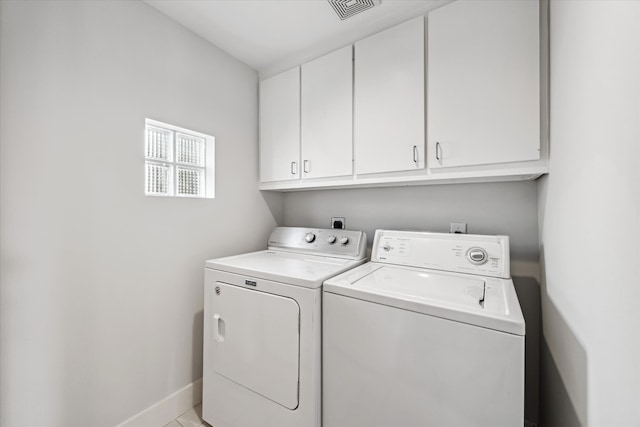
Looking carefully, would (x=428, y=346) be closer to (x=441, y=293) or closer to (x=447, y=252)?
(x=441, y=293)

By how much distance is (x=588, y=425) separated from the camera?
2.49 ft

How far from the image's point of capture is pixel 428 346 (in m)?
0.97

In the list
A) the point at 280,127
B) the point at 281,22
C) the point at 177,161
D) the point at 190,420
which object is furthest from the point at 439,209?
the point at 190,420

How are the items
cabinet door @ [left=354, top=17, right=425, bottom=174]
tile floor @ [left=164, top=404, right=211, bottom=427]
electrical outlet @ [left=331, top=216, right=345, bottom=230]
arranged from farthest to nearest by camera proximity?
electrical outlet @ [left=331, top=216, right=345, bottom=230]
tile floor @ [left=164, top=404, right=211, bottom=427]
cabinet door @ [left=354, top=17, right=425, bottom=174]

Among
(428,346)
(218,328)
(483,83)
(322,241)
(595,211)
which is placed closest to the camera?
(595,211)

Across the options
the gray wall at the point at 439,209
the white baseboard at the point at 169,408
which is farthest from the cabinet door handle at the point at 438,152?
the white baseboard at the point at 169,408

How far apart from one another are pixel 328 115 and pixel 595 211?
1492mm

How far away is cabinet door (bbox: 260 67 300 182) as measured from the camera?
2012 millimetres

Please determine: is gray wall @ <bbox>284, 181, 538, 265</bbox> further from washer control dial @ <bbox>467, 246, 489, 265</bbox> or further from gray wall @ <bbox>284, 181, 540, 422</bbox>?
washer control dial @ <bbox>467, 246, 489, 265</bbox>

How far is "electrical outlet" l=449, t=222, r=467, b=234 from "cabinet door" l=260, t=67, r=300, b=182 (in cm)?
116

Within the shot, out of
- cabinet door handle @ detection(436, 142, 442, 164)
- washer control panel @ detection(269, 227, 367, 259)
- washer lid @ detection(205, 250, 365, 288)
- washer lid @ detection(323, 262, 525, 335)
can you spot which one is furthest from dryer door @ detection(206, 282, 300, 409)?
cabinet door handle @ detection(436, 142, 442, 164)

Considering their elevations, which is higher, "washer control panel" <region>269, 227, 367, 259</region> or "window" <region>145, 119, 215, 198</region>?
"window" <region>145, 119, 215, 198</region>

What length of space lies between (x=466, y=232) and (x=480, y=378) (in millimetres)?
1017

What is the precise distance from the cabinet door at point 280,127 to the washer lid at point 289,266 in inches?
25.4
